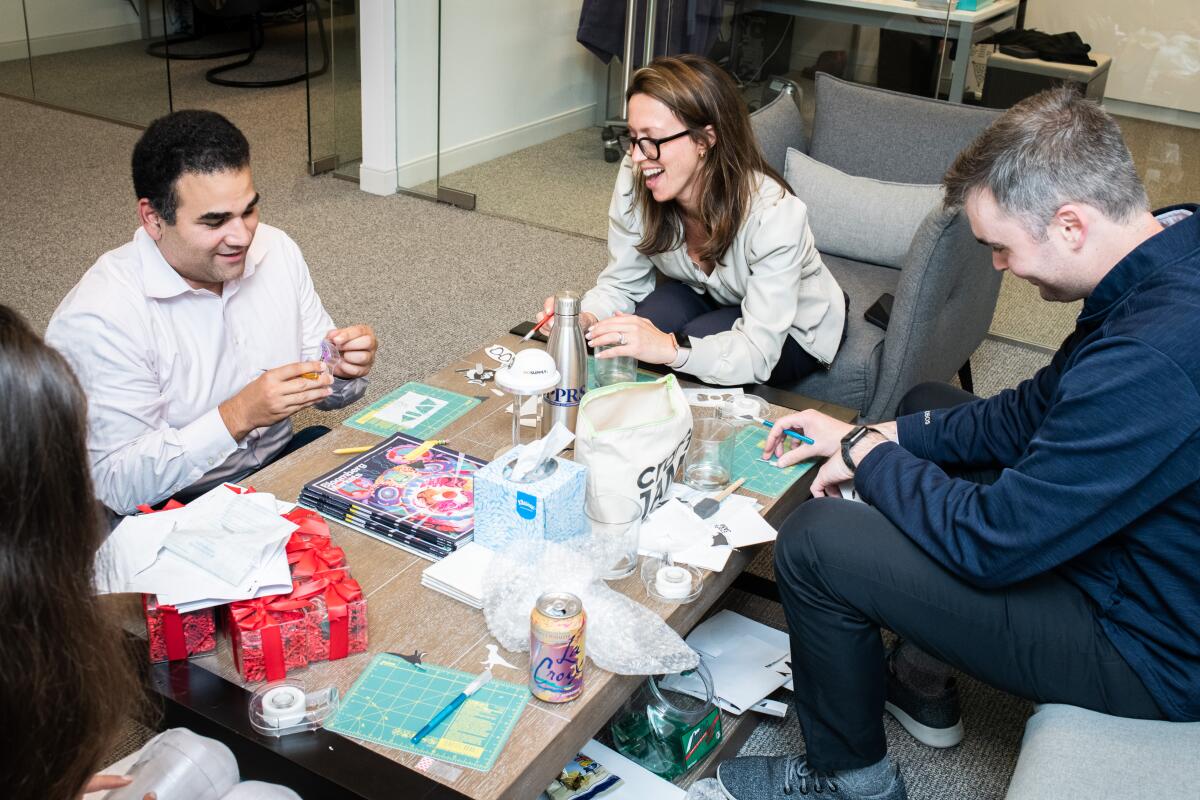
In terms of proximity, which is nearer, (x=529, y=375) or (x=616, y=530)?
(x=616, y=530)

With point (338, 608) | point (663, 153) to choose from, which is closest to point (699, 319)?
point (663, 153)

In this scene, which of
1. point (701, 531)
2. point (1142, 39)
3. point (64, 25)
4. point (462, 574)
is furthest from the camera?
point (64, 25)

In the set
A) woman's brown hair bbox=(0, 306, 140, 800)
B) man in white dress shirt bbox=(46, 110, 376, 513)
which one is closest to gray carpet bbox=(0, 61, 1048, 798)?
man in white dress shirt bbox=(46, 110, 376, 513)

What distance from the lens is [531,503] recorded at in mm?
1502

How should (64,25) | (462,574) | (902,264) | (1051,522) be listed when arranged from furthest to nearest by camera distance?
(64,25) → (902,264) → (462,574) → (1051,522)

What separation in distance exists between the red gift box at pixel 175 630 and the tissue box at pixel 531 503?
1.23 feet

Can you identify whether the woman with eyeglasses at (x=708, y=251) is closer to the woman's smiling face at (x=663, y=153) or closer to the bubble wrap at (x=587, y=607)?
the woman's smiling face at (x=663, y=153)

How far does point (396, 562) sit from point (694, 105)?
108cm

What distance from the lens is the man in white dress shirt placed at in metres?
1.74

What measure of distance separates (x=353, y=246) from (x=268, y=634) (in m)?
2.83

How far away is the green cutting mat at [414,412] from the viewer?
6.20 feet

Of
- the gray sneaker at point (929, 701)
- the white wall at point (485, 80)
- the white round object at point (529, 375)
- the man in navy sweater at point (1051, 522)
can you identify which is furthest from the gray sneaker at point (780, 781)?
the white wall at point (485, 80)

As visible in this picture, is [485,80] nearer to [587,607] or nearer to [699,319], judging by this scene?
[699,319]

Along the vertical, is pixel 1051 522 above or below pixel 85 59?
above
